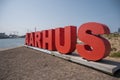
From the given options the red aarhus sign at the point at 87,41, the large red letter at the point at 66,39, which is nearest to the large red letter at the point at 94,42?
the red aarhus sign at the point at 87,41

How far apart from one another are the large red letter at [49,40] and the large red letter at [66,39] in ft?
4.23

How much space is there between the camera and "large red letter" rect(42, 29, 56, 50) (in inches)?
507

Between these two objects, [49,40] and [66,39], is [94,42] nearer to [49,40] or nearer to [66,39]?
[66,39]

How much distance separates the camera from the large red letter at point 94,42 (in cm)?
744

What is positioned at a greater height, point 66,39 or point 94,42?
point 66,39

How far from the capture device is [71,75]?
6758 millimetres

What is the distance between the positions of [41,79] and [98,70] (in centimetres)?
290

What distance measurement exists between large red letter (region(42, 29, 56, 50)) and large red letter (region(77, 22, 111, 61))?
4306mm

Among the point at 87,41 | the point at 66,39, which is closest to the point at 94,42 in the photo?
the point at 87,41

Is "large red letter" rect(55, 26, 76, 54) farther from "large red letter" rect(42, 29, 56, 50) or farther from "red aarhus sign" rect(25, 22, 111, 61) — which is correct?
"large red letter" rect(42, 29, 56, 50)

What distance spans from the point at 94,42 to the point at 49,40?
20.4 feet

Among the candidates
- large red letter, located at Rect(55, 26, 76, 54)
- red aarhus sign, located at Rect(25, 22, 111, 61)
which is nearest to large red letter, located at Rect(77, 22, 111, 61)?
red aarhus sign, located at Rect(25, 22, 111, 61)

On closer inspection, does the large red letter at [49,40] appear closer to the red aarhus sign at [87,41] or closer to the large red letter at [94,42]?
the red aarhus sign at [87,41]

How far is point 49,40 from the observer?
13391mm
